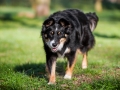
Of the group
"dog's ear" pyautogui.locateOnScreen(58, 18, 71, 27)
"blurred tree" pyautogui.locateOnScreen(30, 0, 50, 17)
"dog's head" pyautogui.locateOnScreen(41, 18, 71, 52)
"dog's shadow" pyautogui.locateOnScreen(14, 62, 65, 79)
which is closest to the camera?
"dog's head" pyautogui.locateOnScreen(41, 18, 71, 52)

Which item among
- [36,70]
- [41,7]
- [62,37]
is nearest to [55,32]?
[62,37]

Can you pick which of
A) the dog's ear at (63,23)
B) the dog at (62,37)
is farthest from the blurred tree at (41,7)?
the dog's ear at (63,23)

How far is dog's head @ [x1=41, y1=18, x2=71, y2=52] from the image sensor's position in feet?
22.0

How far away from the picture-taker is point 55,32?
674cm

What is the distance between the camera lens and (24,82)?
681 cm

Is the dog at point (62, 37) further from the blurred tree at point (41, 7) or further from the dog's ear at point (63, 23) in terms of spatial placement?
the blurred tree at point (41, 7)

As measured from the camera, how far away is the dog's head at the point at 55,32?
671 centimetres

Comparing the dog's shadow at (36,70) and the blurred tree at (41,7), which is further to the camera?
the blurred tree at (41,7)

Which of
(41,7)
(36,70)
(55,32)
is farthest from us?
(41,7)

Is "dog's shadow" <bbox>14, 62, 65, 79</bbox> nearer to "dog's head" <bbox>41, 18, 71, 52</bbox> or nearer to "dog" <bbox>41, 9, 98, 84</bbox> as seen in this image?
"dog" <bbox>41, 9, 98, 84</bbox>

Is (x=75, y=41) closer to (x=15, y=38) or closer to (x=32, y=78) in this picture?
(x=32, y=78)

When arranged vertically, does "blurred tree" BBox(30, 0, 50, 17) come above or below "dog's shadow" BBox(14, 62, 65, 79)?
below

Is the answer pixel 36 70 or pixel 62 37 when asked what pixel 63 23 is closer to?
pixel 62 37

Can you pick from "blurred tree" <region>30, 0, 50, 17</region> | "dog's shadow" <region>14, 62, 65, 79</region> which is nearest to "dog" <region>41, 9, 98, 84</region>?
"dog's shadow" <region>14, 62, 65, 79</region>
